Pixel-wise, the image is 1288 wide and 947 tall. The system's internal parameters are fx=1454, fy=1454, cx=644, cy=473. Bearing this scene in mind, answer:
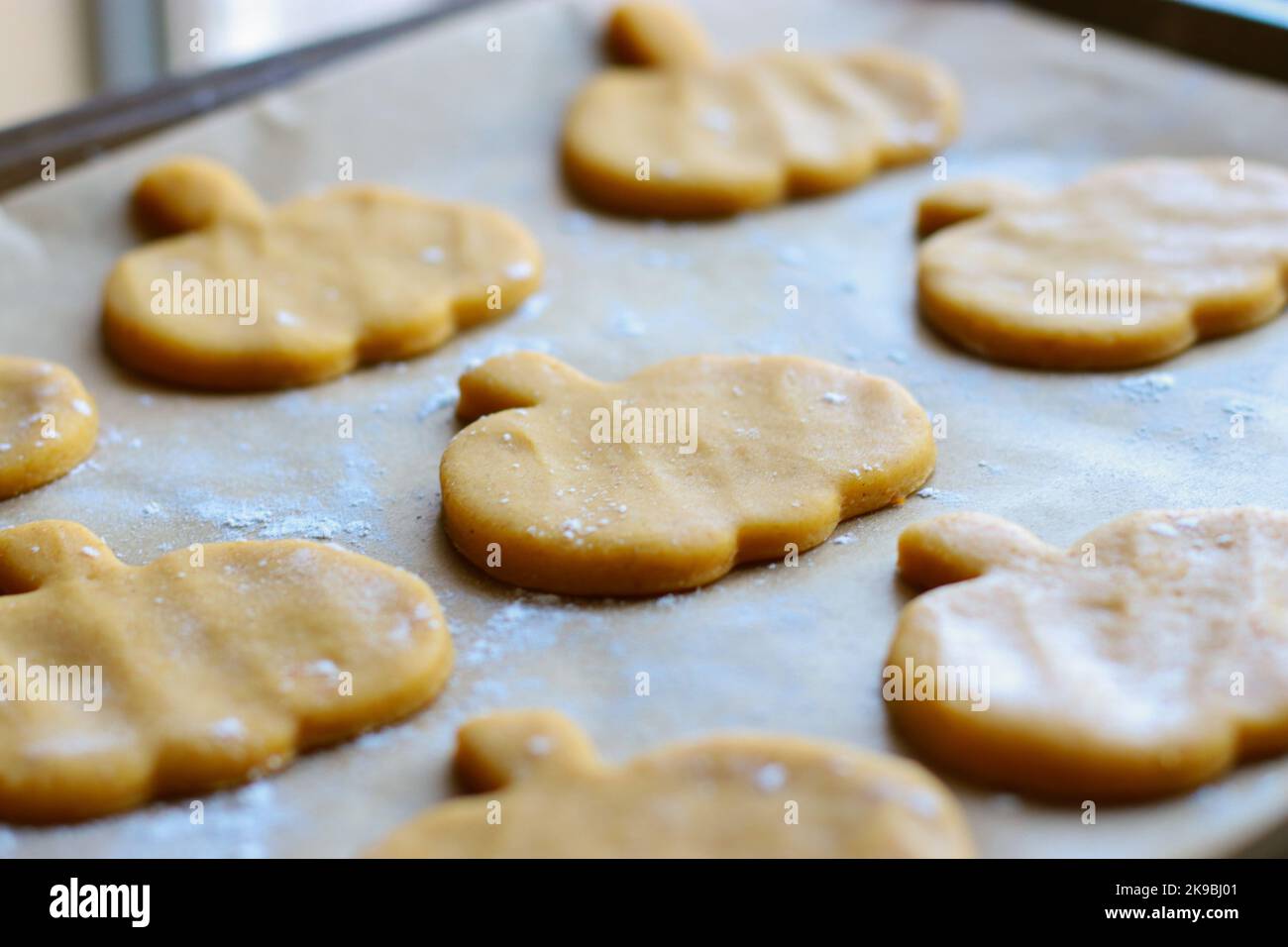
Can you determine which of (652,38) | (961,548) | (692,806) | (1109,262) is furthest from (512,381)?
(652,38)

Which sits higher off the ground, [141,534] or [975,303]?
[975,303]

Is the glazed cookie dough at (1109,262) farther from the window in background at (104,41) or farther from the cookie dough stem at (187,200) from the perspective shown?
the window in background at (104,41)

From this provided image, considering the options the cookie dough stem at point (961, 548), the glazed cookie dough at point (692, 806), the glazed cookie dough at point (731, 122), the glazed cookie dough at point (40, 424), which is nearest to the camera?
the glazed cookie dough at point (692, 806)

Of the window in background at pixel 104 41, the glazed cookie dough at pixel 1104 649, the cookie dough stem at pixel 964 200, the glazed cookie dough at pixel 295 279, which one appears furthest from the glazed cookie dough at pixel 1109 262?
the window in background at pixel 104 41

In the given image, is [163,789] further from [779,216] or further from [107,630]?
[779,216]

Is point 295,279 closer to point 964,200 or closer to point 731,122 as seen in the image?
point 731,122

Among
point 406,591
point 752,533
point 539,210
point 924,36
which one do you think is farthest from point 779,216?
point 406,591

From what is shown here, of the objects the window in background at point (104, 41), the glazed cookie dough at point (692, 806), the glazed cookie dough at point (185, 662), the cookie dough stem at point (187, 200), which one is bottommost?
the window in background at point (104, 41)
